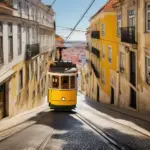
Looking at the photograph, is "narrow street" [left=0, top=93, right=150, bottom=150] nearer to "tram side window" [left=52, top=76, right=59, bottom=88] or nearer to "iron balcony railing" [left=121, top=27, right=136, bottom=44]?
"tram side window" [left=52, top=76, right=59, bottom=88]

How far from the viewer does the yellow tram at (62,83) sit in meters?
17.1

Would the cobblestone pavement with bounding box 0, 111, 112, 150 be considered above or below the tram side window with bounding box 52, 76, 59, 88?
below

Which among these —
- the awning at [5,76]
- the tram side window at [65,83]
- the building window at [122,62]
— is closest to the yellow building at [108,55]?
the building window at [122,62]

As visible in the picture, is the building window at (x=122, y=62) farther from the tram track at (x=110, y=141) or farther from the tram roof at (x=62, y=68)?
the tram track at (x=110, y=141)

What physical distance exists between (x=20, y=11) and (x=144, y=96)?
392 inches

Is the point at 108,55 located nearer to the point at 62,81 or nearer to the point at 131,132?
the point at 62,81

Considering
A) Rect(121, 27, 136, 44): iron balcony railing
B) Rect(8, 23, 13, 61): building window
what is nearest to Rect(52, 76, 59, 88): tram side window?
Rect(8, 23, 13, 61): building window

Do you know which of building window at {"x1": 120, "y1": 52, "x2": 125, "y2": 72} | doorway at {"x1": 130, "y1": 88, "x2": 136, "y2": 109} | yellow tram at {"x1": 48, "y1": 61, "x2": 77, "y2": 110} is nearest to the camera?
yellow tram at {"x1": 48, "y1": 61, "x2": 77, "y2": 110}

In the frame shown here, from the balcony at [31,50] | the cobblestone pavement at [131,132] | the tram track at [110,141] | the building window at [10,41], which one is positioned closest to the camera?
the tram track at [110,141]

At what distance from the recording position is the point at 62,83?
17.2m

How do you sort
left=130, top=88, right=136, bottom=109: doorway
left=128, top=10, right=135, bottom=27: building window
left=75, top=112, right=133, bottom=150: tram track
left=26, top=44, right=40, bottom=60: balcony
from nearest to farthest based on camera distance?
left=75, top=112, right=133, bottom=150: tram track, left=128, top=10, right=135, bottom=27: building window, left=130, top=88, right=136, bottom=109: doorway, left=26, top=44, right=40, bottom=60: balcony

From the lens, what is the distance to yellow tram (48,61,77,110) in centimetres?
1712

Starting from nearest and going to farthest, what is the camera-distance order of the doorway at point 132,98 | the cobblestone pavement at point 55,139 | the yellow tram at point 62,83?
the cobblestone pavement at point 55,139 < the yellow tram at point 62,83 < the doorway at point 132,98

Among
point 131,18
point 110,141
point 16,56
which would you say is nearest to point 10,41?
point 16,56
